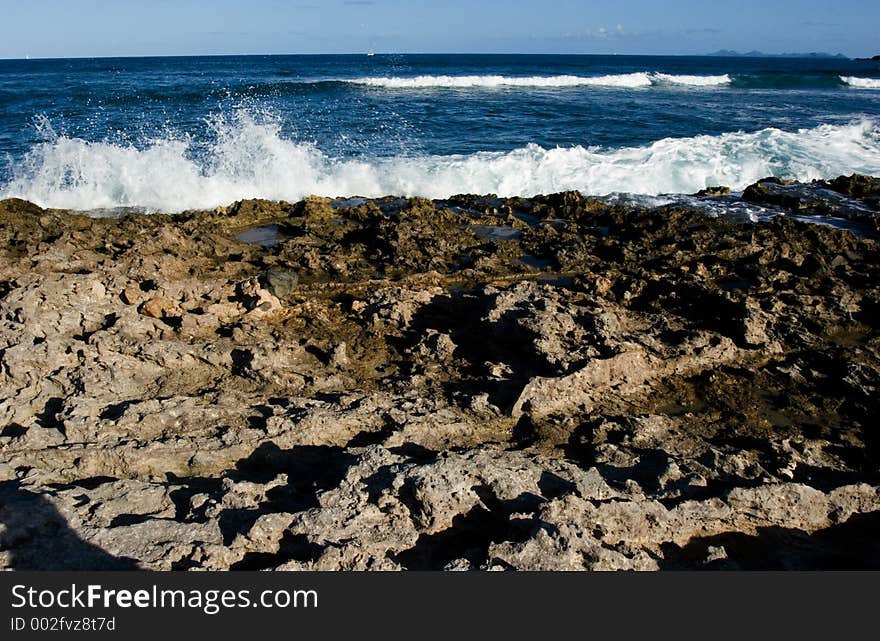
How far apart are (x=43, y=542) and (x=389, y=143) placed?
45.9 feet

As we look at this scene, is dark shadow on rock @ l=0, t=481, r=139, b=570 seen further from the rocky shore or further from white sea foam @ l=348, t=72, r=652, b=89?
white sea foam @ l=348, t=72, r=652, b=89

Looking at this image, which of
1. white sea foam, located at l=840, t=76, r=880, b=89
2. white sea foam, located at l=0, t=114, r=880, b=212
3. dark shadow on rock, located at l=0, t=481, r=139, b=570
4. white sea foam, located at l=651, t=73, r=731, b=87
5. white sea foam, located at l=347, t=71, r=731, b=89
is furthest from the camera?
white sea foam, located at l=651, t=73, r=731, b=87

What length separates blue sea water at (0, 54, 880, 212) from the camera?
413 inches

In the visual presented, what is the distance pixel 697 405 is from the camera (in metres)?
4.17

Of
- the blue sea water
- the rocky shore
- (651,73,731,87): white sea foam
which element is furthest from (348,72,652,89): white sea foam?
the rocky shore

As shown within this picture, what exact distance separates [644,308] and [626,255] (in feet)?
5.35

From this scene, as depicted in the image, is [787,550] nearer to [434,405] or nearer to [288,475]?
Answer: [434,405]

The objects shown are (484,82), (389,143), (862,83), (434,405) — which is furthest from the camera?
(862,83)

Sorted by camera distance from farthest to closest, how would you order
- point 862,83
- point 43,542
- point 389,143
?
point 862,83
point 389,143
point 43,542

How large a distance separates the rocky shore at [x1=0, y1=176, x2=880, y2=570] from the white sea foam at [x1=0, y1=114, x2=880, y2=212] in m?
3.29

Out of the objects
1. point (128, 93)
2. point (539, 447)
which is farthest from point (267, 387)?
point (128, 93)

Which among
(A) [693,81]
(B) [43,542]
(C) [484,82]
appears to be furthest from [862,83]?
(B) [43,542]

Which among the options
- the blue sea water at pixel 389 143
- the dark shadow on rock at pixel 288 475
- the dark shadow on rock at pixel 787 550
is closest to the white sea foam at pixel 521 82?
the blue sea water at pixel 389 143

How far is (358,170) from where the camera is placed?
11.8m
